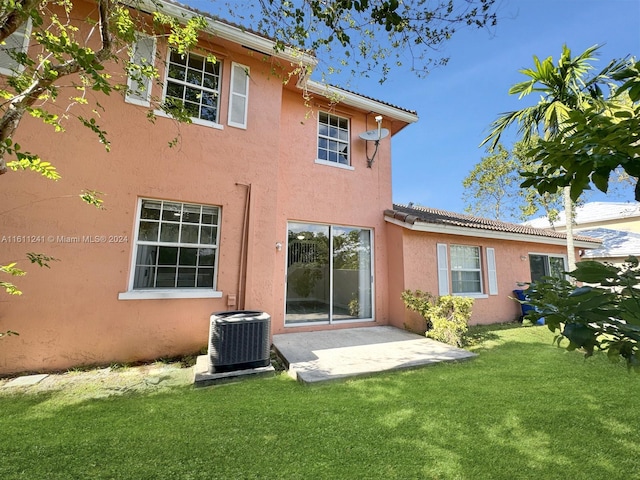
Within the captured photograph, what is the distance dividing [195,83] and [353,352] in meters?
7.61

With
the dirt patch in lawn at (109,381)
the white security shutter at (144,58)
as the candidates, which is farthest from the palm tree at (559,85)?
the dirt patch in lawn at (109,381)

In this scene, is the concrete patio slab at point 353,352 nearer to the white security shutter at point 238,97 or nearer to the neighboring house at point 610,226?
the white security shutter at point 238,97

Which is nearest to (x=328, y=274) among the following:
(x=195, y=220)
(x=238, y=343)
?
(x=238, y=343)

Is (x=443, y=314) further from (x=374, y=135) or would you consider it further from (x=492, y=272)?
(x=374, y=135)

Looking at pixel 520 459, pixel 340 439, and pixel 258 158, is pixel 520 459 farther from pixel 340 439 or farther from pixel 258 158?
pixel 258 158

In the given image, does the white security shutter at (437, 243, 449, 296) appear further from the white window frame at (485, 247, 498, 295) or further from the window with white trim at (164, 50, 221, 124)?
the window with white trim at (164, 50, 221, 124)

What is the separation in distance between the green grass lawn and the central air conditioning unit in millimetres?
447

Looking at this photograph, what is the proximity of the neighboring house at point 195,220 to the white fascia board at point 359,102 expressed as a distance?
71mm

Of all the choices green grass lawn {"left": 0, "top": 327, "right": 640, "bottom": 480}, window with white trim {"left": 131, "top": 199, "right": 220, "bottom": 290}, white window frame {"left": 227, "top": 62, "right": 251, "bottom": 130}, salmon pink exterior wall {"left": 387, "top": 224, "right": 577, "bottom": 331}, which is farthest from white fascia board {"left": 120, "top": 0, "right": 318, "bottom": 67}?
green grass lawn {"left": 0, "top": 327, "right": 640, "bottom": 480}

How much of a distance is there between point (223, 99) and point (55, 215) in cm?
446

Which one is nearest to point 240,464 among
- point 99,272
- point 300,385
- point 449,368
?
point 300,385

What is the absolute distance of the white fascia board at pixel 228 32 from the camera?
19.3ft

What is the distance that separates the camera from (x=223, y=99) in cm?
714

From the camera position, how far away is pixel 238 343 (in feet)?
17.2
